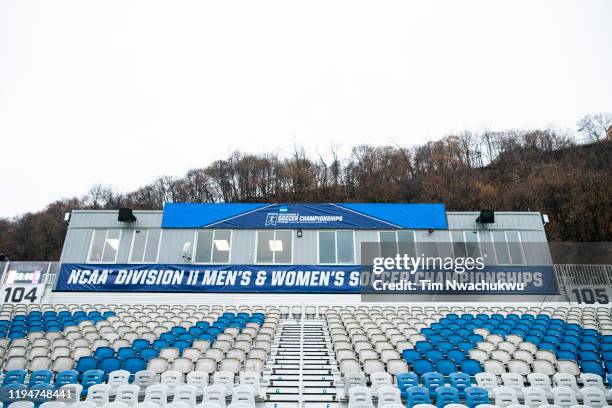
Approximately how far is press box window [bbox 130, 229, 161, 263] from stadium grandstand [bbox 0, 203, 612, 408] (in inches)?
3.2

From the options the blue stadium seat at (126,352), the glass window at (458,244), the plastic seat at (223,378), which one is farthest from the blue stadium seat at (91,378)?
the glass window at (458,244)

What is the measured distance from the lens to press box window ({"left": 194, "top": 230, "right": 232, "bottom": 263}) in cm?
1881

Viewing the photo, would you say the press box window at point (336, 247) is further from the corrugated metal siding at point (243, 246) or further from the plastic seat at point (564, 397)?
the plastic seat at point (564, 397)

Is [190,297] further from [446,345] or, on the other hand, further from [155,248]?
[446,345]

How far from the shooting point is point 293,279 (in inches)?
720

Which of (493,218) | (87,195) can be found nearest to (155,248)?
(493,218)

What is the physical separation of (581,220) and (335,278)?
24474 millimetres

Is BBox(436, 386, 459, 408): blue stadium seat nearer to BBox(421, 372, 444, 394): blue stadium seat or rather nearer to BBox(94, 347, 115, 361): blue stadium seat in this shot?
BBox(421, 372, 444, 394): blue stadium seat

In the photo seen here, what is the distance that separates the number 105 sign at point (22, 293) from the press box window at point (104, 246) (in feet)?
7.81

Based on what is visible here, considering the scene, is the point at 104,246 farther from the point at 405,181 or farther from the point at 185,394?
the point at 405,181

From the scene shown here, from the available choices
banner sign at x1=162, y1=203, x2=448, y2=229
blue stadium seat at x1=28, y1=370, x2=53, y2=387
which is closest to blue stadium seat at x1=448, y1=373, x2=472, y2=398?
blue stadium seat at x1=28, y1=370, x2=53, y2=387

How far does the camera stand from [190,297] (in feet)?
59.2

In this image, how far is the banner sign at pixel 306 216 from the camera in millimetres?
19281
